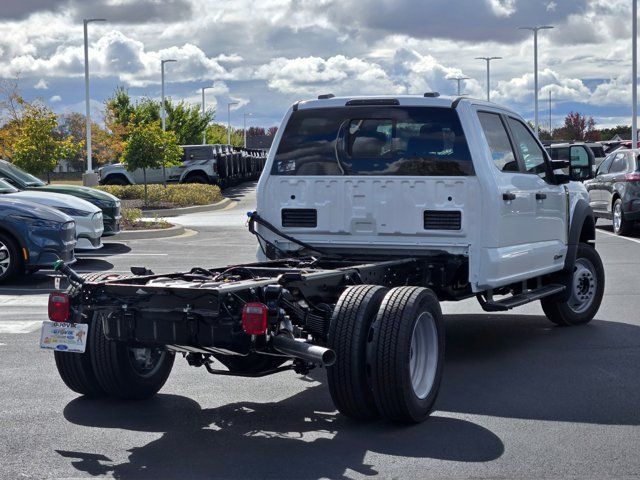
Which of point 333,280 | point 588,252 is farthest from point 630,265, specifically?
point 333,280

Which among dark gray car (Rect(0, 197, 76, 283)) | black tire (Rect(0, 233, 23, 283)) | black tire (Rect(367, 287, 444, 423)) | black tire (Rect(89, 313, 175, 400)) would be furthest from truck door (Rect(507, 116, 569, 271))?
black tire (Rect(0, 233, 23, 283))

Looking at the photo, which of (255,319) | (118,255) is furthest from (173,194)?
(255,319)

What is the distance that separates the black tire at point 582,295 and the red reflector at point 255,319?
5.07 metres

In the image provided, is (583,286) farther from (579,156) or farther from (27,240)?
(27,240)

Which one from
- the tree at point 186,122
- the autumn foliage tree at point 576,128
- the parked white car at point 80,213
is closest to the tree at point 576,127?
the autumn foliage tree at point 576,128

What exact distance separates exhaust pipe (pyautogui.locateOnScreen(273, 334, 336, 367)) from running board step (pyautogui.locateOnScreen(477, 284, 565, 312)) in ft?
9.06

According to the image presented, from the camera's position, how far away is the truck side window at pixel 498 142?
918cm

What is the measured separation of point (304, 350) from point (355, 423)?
703mm

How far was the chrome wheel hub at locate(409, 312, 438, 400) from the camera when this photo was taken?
7.13 m

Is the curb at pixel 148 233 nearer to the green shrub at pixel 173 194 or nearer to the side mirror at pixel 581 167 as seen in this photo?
the green shrub at pixel 173 194

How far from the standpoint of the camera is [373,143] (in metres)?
9.20

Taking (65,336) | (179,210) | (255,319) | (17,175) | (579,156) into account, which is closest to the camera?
(255,319)

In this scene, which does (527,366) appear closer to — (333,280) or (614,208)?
(333,280)

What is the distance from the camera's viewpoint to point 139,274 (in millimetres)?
7629
